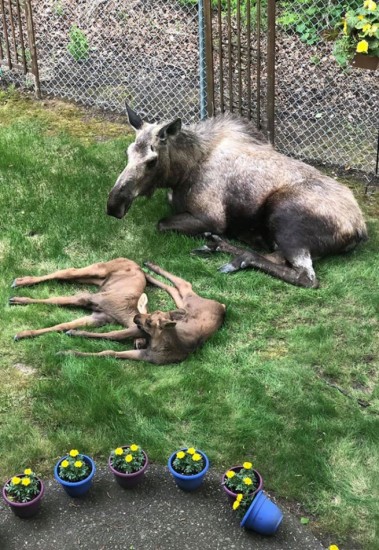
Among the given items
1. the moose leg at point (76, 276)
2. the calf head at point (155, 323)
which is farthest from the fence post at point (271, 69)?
the calf head at point (155, 323)

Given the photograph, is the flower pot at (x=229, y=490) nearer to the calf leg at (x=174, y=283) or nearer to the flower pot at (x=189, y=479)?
the flower pot at (x=189, y=479)

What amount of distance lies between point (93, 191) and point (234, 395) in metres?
3.07

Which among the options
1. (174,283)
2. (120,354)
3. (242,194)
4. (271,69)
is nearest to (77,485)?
(120,354)

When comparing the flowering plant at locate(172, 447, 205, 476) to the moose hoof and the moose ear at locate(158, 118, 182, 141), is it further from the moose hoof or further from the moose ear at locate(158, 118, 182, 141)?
the moose ear at locate(158, 118, 182, 141)

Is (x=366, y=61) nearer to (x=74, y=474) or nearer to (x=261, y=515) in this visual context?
(x=261, y=515)

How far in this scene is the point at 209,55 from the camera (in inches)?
293

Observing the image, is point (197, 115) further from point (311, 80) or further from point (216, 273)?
point (216, 273)

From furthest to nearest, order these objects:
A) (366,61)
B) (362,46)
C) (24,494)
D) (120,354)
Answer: (366,61)
(362,46)
(120,354)
(24,494)

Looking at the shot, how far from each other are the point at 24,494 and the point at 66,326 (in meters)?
1.56

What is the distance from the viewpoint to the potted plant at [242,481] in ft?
12.1

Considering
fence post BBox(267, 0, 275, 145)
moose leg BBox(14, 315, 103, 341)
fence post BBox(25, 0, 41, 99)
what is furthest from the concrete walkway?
fence post BBox(25, 0, 41, 99)

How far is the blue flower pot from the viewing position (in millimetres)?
3551

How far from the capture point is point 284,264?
5926 mm

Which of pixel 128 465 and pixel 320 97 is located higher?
pixel 320 97
